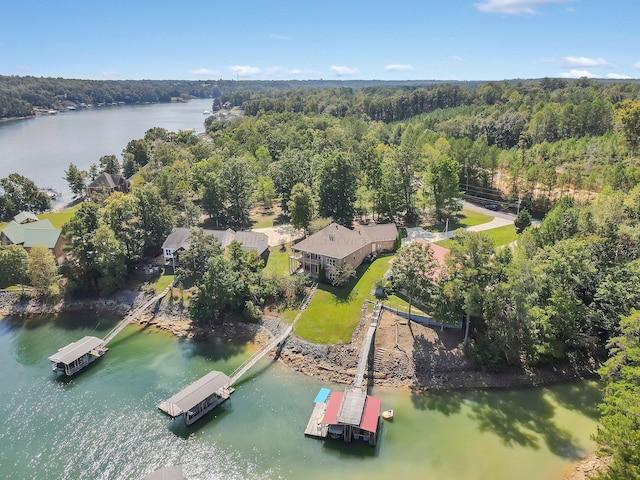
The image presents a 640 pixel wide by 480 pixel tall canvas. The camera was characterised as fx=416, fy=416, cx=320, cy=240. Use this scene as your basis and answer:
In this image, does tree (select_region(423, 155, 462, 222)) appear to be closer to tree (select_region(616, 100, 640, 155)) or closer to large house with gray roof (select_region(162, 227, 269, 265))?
large house with gray roof (select_region(162, 227, 269, 265))

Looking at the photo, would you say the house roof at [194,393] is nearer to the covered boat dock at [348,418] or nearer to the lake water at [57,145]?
the covered boat dock at [348,418]

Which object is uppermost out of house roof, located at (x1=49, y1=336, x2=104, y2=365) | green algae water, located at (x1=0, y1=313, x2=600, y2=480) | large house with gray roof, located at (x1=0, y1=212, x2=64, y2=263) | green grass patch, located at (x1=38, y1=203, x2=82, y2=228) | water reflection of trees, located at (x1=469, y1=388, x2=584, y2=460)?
large house with gray roof, located at (x1=0, y1=212, x2=64, y2=263)

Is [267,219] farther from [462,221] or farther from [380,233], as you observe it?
[462,221]

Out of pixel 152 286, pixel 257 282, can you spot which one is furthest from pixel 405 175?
pixel 152 286

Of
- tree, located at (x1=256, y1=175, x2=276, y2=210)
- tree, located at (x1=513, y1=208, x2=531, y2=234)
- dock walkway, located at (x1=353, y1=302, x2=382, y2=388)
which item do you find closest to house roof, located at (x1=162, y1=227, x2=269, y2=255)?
dock walkway, located at (x1=353, y1=302, x2=382, y2=388)

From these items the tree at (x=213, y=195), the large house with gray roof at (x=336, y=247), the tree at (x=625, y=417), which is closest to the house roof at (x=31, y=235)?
the tree at (x=213, y=195)

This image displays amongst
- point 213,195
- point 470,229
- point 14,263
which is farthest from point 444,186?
point 14,263
